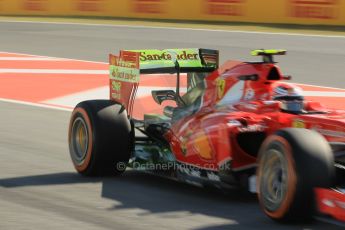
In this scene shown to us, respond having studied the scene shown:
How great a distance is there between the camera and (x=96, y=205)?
21.5 ft

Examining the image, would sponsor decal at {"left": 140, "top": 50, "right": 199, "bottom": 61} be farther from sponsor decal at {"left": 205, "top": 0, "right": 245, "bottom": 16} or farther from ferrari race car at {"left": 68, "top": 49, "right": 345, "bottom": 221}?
sponsor decal at {"left": 205, "top": 0, "right": 245, "bottom": 16}

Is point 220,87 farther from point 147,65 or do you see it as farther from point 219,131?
point 147,65

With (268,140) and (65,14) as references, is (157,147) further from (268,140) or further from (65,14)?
(65,14)

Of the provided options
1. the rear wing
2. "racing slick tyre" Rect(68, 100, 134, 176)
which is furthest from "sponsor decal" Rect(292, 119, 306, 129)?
the rear wing

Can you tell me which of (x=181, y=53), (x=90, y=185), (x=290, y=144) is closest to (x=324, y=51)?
(x=181, y=53)

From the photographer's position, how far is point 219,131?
21.3ft

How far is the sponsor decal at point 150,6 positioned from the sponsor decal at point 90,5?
1.59 meters

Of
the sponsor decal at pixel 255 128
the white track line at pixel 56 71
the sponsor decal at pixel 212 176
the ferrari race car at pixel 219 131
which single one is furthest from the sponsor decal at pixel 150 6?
the sponsor decal at pixel 255 128

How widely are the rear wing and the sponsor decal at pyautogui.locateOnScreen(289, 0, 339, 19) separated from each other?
45.9 ft

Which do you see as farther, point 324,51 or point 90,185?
point 324,51

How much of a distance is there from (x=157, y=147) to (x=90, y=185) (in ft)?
1.98

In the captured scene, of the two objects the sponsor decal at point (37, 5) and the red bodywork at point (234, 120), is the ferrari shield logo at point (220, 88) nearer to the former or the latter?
the red bodywork at point (234, 120)

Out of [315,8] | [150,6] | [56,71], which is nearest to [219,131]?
[56,71]

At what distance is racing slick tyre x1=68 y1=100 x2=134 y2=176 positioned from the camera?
741 cm
